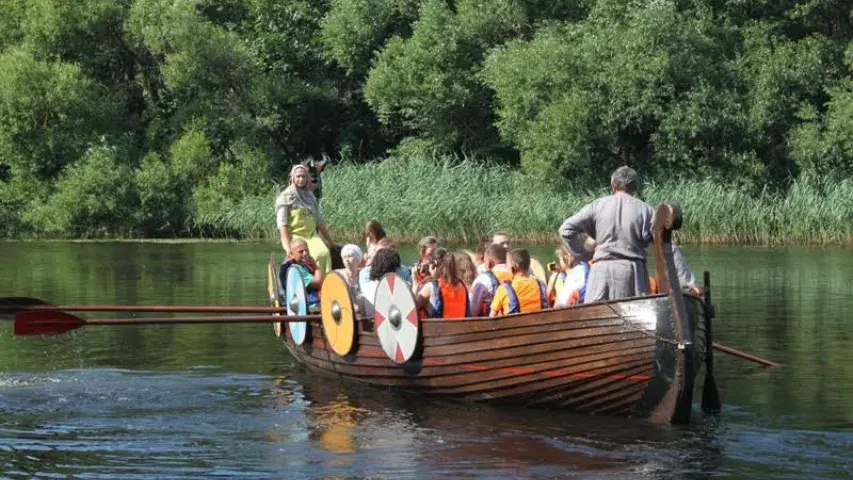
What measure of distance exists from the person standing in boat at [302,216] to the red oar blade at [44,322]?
101 inches

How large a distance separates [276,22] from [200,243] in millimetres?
11034

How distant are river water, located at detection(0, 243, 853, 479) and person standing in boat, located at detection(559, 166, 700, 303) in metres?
0.91

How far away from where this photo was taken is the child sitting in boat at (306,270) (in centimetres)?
1331

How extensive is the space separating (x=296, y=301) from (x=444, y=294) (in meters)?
2.19

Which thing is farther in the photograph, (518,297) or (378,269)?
(378,269)

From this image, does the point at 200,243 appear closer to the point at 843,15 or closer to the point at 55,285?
the point at 55,285

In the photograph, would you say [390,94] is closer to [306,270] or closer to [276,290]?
[276,290]

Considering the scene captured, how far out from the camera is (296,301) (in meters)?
13.5

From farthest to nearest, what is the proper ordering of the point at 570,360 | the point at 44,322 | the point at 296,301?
the point at 296,301
the point at 44,322
the point at 570,360

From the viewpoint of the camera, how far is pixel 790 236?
31812 millimetres

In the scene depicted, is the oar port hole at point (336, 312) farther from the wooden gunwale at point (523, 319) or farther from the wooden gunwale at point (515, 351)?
the wooden gunwale at point (523, 319)

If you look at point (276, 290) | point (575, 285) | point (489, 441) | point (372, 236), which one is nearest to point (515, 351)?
point (489, 441)

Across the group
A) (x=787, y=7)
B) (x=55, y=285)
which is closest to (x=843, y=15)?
(x=787, y=7)

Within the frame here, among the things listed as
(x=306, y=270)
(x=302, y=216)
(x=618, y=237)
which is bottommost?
(x=306, y=270)
